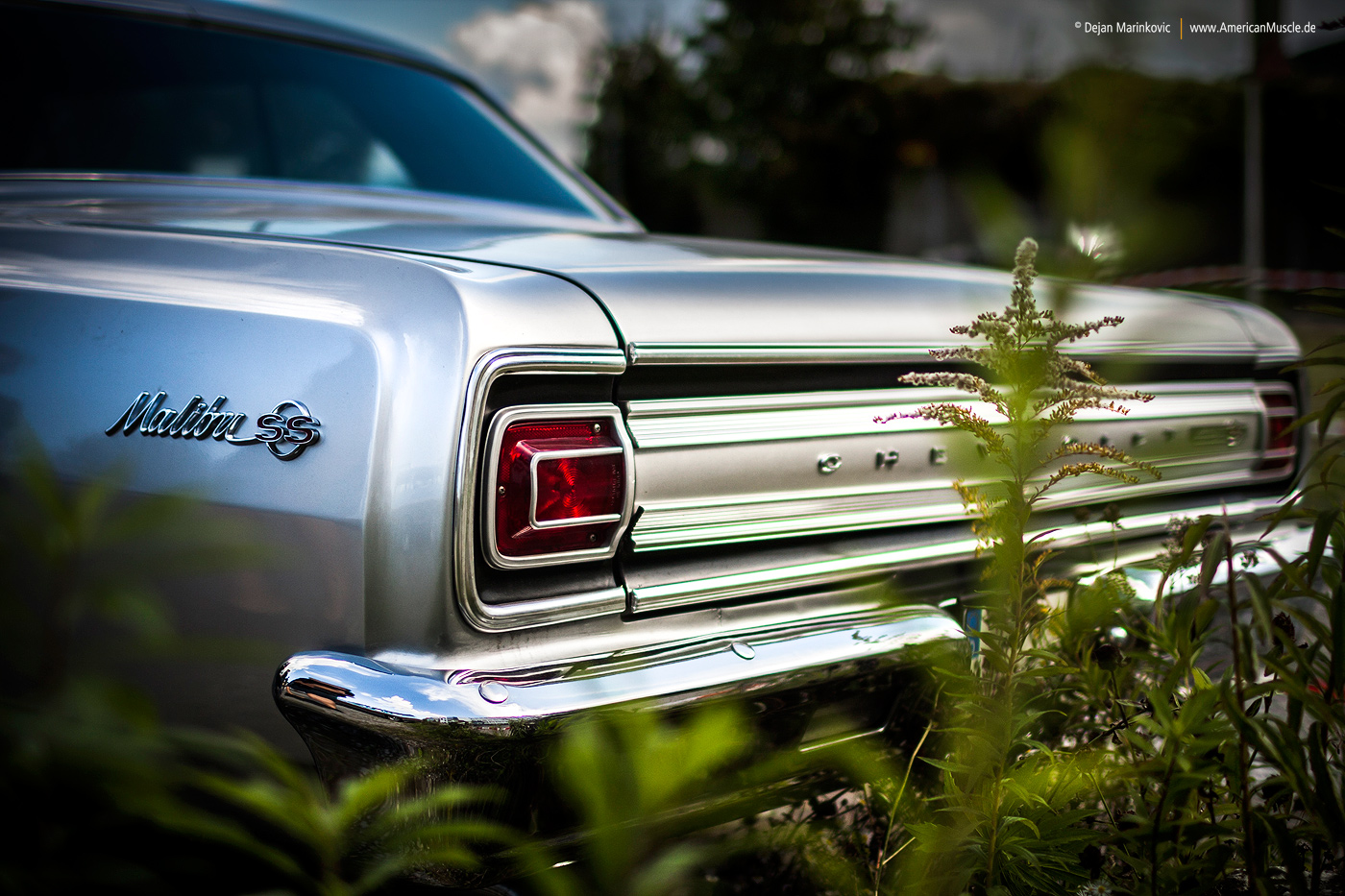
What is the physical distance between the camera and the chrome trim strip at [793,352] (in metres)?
1.50

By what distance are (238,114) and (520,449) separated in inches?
69.9

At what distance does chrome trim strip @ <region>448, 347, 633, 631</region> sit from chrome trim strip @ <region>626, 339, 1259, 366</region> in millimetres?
111

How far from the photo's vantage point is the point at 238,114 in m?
2.63

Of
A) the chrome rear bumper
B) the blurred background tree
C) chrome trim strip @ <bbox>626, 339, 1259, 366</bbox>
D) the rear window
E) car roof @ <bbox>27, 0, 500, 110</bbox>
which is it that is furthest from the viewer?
the blurred background tree

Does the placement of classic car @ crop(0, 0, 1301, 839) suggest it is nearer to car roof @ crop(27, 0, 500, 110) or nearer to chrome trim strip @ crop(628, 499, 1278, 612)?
chrome trim strip @ crop(628, 499, 1278, 612)

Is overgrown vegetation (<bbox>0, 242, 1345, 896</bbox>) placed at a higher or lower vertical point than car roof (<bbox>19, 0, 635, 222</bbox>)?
lower

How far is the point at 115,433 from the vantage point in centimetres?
146

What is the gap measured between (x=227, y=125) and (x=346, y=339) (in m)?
1.59

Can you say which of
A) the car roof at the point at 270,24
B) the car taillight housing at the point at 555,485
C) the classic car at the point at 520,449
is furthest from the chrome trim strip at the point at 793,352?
the car roof at the point at 270,24

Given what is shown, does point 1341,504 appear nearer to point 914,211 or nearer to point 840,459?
point 840,459

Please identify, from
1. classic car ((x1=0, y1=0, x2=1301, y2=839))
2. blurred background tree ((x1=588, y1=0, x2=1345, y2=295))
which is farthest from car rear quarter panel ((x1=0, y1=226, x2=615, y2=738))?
blurred background tree ((x1=588, y1=0, x2=1345, y2=295))

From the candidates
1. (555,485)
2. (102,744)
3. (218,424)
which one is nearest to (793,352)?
(555,485)

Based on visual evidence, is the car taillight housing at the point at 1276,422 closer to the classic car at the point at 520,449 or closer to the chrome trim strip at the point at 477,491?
the classic car at the point at 520,449

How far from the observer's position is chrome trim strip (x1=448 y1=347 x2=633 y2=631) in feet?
4.34
